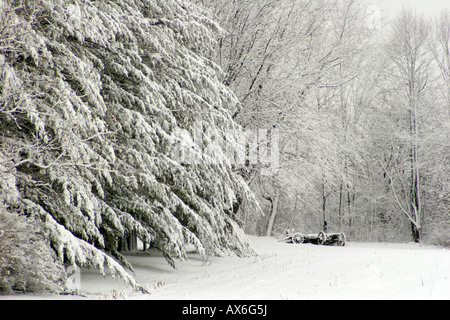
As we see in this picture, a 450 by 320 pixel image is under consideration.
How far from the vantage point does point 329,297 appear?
5.54 metres

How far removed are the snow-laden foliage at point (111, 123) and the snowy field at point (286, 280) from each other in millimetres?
638

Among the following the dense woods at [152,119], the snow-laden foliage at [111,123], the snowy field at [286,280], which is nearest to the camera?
the snowy field at [286,280]

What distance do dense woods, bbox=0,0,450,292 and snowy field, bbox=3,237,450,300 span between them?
613 mm

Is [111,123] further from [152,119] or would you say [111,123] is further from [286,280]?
[286,280]

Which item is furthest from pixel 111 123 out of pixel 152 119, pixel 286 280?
pixel 286 280

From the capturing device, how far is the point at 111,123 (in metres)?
8.22

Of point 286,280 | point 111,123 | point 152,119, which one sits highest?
point 152,119

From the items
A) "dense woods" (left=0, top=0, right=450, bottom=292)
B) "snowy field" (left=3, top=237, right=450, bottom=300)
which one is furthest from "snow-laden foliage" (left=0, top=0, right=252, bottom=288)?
"snowy field" (left=3, top=237, right=450, bottom=300)

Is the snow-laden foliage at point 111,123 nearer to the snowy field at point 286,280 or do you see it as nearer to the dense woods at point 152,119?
the dense woods at point 152,119

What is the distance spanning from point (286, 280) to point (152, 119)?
4.41 m

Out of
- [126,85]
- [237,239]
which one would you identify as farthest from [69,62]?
[237,239]

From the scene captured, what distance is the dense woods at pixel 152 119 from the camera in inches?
245

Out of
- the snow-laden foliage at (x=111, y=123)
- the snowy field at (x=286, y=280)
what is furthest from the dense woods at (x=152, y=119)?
the snowy field at (x=286, y=280)
